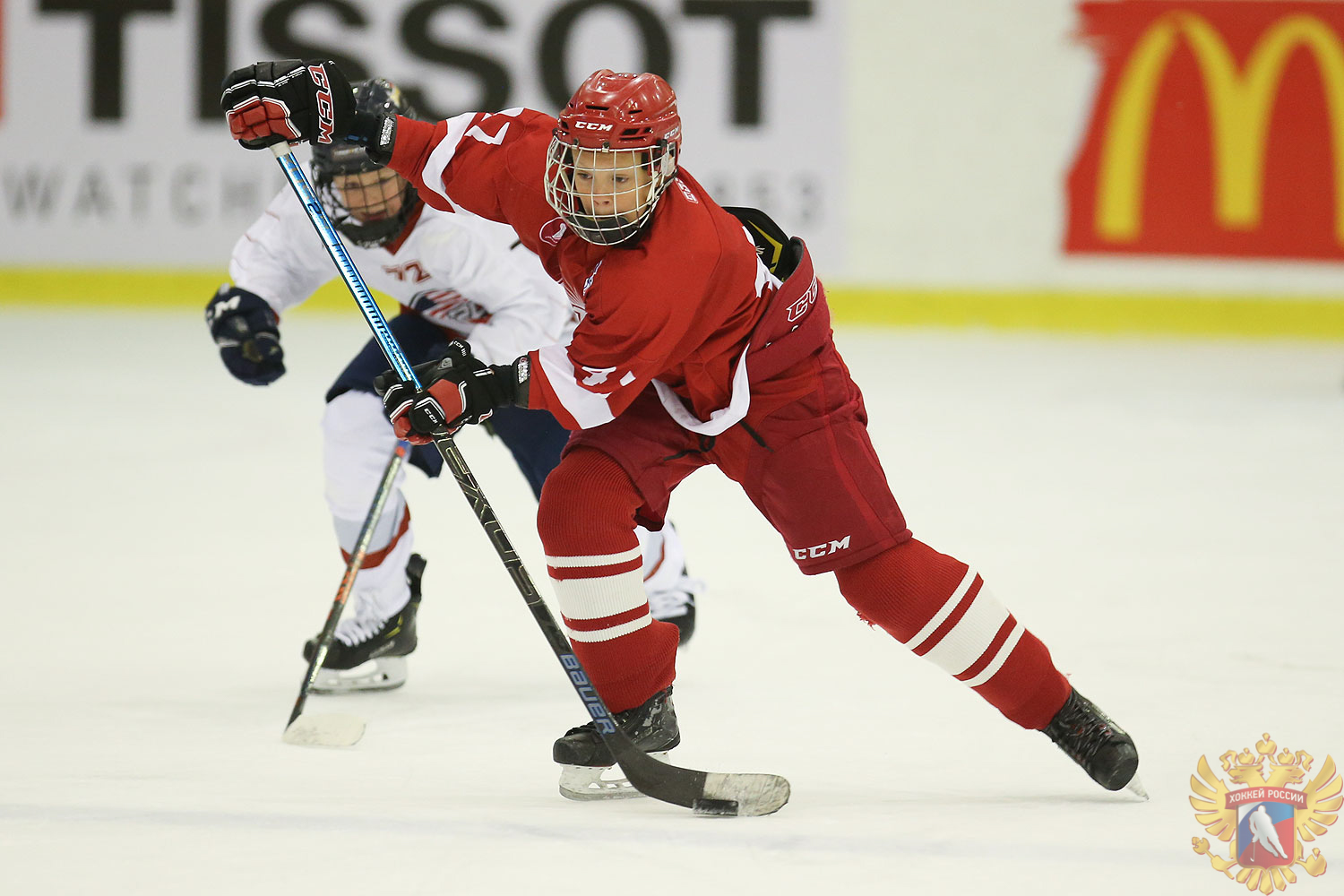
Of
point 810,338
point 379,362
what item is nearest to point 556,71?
point 379,362

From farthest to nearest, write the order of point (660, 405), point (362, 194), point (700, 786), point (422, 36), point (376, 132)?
1. point (422, 36)
2. point (362, 194)
3. point (376, 132)
4. point (660, 405)
5. point (700, 786)

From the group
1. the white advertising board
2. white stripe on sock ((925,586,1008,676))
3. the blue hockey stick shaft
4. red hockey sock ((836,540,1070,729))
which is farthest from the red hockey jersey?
the white advertising board

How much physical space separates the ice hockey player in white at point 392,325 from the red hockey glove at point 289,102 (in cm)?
28

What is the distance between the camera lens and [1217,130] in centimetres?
652

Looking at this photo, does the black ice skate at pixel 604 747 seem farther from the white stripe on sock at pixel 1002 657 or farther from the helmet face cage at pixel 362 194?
the helmet face cage at pixel 362 194

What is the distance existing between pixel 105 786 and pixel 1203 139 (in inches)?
226

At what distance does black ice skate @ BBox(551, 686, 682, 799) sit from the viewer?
199cm

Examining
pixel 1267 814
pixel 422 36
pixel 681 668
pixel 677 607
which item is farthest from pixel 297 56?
pixel 1267 814

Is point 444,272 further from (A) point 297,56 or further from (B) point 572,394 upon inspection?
(A) point 297,56

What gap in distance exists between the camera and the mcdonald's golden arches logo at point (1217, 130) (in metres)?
6.50

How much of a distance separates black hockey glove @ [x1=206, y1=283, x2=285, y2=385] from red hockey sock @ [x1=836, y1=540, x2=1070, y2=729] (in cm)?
109

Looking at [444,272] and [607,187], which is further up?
[607,187]

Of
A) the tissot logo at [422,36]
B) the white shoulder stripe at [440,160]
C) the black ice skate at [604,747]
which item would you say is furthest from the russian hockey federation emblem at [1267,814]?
the tissot logo at [422,36]

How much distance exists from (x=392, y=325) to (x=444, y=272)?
0.63 ft
